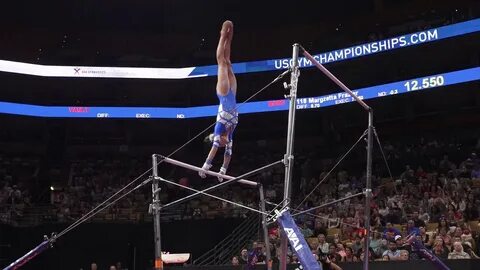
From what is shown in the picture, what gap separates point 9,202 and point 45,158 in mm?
4566

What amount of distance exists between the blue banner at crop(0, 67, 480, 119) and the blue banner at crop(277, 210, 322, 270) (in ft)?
53.7

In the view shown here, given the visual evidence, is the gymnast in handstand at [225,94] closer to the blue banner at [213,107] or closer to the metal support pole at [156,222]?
the metal support pole at [156,222]

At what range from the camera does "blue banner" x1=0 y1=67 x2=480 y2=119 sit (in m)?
22.2

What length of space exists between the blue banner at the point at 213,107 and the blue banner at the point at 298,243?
16379mm

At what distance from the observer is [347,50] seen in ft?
76.9

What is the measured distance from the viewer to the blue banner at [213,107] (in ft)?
72.7

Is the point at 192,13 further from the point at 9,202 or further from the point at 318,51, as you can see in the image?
the point at 9,202

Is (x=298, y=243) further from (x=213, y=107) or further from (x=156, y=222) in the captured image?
(x=213, y=107)

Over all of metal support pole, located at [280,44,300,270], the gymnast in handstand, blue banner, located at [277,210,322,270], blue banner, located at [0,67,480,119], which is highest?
blue banner, located at [0,67,480,119]

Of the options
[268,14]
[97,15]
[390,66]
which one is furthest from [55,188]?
[390,66]

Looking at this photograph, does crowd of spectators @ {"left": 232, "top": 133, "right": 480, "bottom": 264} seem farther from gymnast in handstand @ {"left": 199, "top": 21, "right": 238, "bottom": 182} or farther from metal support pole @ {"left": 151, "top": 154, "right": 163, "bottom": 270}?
metal support pole @ {"left": 151, "top": 154, "right": 163, "bottom": 270}

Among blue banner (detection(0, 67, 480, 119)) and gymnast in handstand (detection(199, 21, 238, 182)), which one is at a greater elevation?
blue banner (detection(0, 67, 480, 119))

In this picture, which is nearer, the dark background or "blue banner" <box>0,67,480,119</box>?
"blue banner" <box>0,67,480,119</box>

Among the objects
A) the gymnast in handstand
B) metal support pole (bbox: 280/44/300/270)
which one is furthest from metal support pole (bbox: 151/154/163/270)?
metal support pole (bbox: 280/44/300/270)
